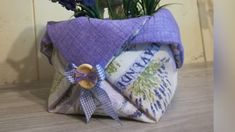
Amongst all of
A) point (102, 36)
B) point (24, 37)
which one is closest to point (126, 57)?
point (102, 36)

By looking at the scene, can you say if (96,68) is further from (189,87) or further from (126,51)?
(189,87)

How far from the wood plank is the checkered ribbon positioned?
10.0 inches

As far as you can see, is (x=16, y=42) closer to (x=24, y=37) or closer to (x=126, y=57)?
(x=24, y=37)

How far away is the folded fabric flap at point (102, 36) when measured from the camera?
0.43 meters

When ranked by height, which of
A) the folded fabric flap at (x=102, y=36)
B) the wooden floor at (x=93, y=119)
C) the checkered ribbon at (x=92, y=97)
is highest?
the folded fabric flap at (x=102, y=36)

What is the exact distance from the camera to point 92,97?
445 millimetres

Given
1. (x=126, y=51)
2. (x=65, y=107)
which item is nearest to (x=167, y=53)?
(x=126, y=51)

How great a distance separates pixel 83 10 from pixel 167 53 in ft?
0.47

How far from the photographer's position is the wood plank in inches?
25.7

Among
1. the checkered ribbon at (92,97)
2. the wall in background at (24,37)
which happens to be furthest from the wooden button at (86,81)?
the wall in background at (24,37)

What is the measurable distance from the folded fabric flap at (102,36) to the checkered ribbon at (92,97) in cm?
2

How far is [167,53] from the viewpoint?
47cm

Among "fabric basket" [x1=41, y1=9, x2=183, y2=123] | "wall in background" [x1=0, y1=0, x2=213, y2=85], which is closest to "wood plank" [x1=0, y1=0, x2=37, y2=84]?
"wall in background" [x1=0, y1=0, x2=213, y2=85]

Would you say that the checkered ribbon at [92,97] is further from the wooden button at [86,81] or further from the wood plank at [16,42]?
the wood plank at [16,42]
